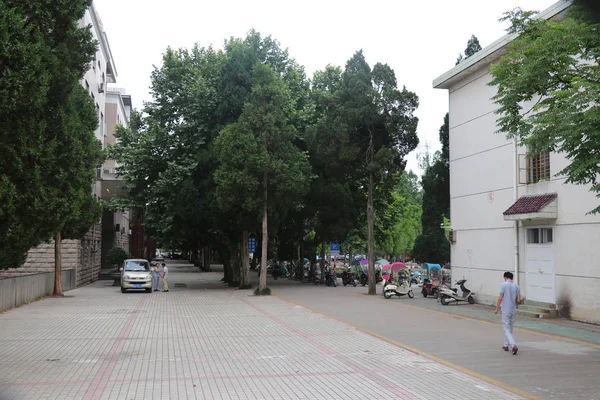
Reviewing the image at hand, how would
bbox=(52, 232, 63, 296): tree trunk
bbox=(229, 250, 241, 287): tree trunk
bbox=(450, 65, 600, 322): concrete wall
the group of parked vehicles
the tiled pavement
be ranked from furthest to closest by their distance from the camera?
bbox=(229, 250, 241, 287): tree trunk
bbox=(52, 232, 63, 296): tree trunk
the group of parked vehicles
bbox=(450, 65, 600, 322): concrete wall
the tiled pavement

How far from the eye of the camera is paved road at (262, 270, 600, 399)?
8.65m

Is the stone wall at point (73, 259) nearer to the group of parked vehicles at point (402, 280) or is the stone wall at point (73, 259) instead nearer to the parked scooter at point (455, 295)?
the group of parked vehicles at point (402, 280)

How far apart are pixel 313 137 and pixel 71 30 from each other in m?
17.0

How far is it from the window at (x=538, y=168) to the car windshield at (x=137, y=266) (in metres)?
19.4

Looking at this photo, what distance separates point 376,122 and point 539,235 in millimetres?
10440

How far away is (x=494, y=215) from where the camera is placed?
20.2 metres

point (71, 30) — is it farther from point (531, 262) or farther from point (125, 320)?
point (531, 262)

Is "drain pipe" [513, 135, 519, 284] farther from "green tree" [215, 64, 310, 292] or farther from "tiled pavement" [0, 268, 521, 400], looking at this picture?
"green tree" [215, 64, 310, 292]

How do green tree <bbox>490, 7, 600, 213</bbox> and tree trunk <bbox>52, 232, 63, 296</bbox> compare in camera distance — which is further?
tree trunk <bbox>52, 232, 63, 296</bbox>

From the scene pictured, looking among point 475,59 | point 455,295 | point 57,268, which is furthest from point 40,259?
point 475,59

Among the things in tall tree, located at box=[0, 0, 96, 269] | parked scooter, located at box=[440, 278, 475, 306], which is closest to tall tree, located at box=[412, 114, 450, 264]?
parked scooter, located at box=[440, 278, 475, 306]

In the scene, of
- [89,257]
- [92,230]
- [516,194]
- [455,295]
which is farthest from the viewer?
[92,230]

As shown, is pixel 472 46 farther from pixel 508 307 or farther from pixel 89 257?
pixel 89 257

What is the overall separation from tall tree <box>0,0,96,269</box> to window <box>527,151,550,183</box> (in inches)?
519
